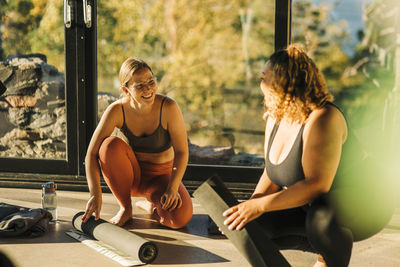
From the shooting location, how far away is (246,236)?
1.50m

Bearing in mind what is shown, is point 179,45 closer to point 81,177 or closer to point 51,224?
point 81,177

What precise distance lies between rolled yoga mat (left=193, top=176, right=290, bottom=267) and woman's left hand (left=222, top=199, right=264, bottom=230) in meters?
0.02

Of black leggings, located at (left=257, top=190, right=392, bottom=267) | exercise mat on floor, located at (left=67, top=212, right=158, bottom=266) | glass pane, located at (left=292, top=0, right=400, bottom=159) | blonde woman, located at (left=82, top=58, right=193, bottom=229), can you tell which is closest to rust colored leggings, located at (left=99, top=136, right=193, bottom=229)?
blonde woman, located at (left=82, top=58, right=193, bottom=229)

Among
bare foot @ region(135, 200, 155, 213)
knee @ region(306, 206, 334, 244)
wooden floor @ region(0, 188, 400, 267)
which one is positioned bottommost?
wooden floor @ region(0, 188, 400, 267)

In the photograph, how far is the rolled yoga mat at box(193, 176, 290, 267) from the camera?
150 centimetres

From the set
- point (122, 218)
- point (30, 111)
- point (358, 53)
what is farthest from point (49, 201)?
point (358, 53)

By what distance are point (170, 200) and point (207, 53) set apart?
2.59 meters

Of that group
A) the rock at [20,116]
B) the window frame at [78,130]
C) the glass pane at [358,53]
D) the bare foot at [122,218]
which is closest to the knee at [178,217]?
the bare foot at [122,218]

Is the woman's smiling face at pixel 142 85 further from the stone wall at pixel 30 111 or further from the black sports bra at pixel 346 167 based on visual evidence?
the stone wall at pixel 30 111

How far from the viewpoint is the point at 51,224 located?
243cm

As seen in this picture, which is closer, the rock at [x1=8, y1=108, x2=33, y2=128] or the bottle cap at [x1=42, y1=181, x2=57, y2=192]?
the bottle cap at [x1=42, y1=181, x2=57, y2=192]

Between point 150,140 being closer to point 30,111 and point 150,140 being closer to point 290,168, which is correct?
point 290,168

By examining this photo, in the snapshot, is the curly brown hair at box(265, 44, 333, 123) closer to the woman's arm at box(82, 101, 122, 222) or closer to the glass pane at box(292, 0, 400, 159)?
the woman's arm at box(82, 101, 122, 222)

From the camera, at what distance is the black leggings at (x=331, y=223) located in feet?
4.96
